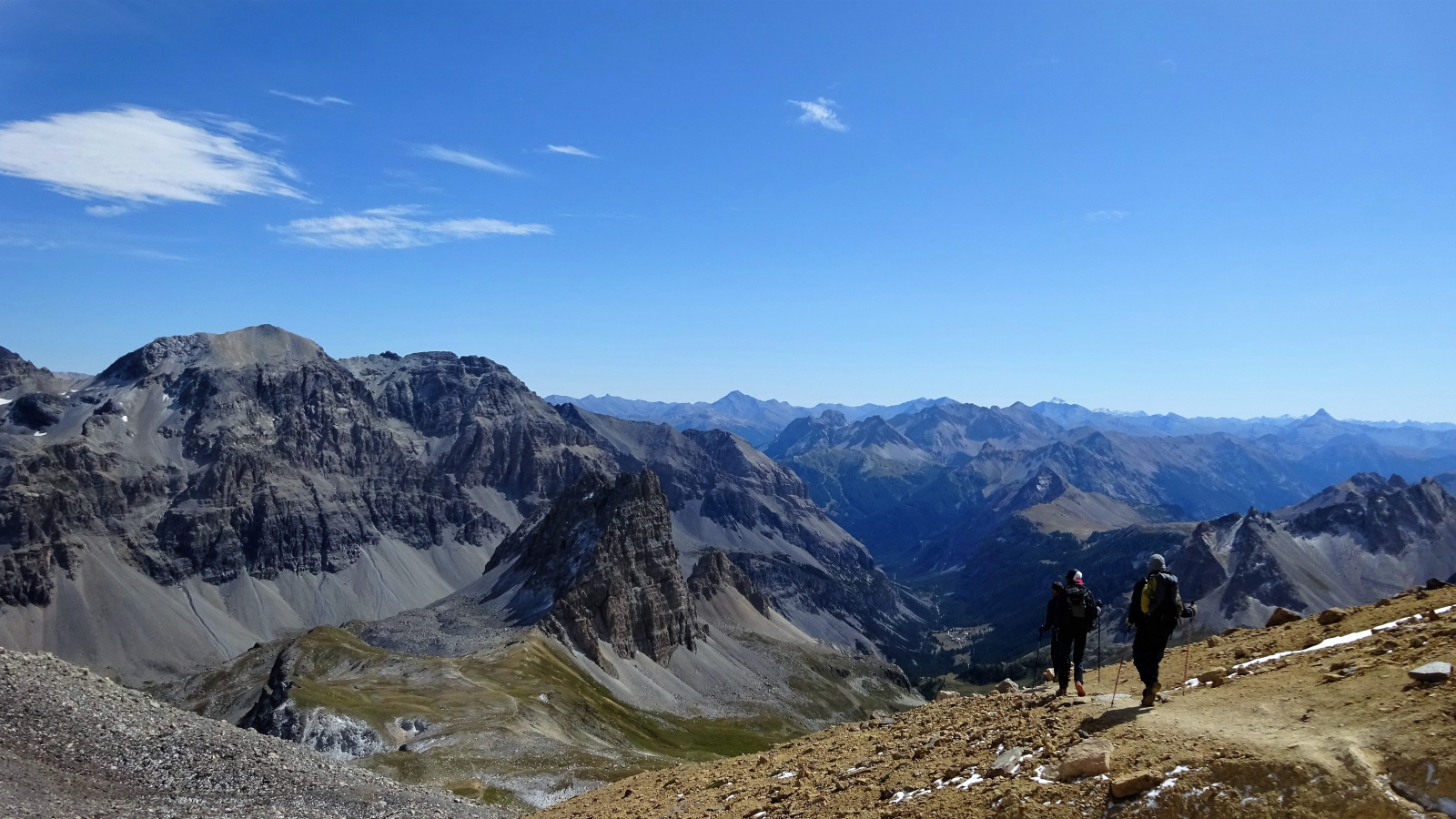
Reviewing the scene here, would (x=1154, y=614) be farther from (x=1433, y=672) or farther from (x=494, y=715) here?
(x=494, y=715)

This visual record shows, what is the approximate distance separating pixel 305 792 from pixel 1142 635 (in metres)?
35.9

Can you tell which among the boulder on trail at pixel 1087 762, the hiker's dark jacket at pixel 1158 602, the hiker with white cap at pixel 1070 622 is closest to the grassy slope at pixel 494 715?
the hiker with white cap at pixel 1070 622

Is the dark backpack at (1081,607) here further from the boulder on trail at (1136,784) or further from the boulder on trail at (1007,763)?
the boulder on trail at (1136,784)

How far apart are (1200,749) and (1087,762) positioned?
81.3 inches

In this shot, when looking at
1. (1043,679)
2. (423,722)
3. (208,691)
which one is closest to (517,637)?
(208,691)

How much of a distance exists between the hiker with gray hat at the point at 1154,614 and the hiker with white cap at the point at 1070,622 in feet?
6.33

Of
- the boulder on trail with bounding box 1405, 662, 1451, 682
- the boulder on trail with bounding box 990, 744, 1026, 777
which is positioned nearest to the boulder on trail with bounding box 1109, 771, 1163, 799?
the boulder on trail with bounding box 990, 744, 1026, 777

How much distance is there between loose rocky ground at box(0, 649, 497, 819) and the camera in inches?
1275

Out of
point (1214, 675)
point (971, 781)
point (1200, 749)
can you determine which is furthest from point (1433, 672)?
point (971, 781)

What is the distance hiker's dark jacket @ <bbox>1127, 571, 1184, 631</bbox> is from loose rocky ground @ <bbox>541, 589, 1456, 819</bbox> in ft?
6.02

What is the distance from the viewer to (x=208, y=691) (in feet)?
538

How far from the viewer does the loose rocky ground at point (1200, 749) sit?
1523 centimetres

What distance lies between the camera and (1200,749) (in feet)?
55.4

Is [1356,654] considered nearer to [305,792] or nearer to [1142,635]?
[1142,635]
